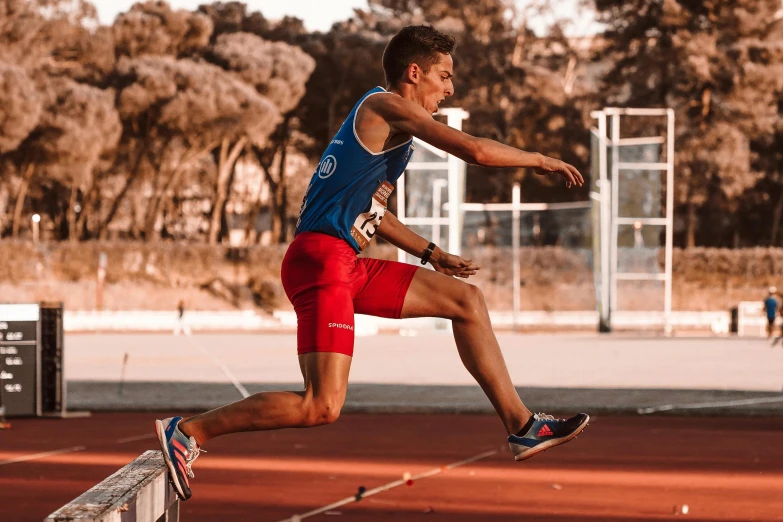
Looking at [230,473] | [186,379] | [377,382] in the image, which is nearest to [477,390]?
[377,382]

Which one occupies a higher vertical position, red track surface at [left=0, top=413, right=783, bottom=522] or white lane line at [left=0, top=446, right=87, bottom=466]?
red track surface at [left=0, top=413, right=783, bottom=522]

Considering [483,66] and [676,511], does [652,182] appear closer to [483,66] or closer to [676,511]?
[483,66]

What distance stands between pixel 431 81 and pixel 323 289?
94 centimetres

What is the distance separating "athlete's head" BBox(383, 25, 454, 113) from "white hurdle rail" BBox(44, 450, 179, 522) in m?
1.80

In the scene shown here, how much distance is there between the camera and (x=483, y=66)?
55.8 metres

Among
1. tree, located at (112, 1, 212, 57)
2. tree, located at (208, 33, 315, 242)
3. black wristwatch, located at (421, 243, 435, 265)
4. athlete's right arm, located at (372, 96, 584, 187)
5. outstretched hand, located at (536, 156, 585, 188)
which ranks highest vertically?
tree, located at (112, 1, 212, 57)

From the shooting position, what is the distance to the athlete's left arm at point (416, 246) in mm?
6121

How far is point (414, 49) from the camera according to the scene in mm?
5551

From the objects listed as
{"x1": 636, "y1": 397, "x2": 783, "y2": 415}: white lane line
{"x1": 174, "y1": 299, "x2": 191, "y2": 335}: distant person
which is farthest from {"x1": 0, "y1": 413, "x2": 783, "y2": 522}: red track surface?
{"x1": 174, "y1": 299, "x2": 191, "y2": 335}: distant person

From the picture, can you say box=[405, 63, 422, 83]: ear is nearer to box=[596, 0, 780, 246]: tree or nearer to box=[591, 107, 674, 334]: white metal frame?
box=[591, 107, 674, 334]: white metal frame

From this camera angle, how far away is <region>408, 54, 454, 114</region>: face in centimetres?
555

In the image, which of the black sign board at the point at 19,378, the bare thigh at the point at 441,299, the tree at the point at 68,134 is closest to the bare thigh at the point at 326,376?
the bare thigh at the point at 441,299

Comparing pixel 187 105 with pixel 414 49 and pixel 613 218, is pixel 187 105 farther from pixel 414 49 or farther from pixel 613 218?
pixel 414 49

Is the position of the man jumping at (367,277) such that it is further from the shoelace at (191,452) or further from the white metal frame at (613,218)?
the white metal frame at (613,218)
